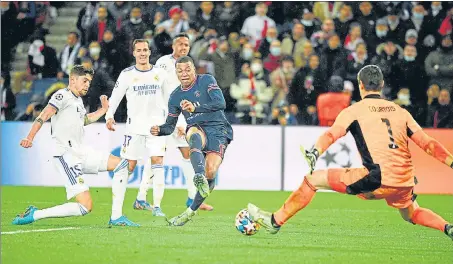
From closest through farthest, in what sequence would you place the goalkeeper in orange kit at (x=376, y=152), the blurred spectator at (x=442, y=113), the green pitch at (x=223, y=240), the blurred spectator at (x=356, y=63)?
the green pitch at (x=223, y=240)
the goalkeeper in orange kit at (x=376, y=152)
the blurred spectator at (x=442, y=113)
the blurred spectator at (x=356, y=63)

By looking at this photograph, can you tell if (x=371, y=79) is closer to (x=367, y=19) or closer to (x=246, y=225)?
(x=246, y=225)

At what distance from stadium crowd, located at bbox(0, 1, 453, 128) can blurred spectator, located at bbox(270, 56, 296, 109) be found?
19mm

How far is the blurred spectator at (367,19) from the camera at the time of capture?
2128cm

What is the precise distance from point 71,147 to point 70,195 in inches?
23.2

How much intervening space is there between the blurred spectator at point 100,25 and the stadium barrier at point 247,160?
316 centimetres

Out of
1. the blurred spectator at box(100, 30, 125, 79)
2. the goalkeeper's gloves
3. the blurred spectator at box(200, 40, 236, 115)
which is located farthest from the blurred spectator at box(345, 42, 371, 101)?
the goalkeeper's gloves

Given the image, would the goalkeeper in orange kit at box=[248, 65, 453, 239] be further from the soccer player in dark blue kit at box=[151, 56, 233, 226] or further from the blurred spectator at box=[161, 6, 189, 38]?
the blurred spectator at box=[161, 6, 189, 38]

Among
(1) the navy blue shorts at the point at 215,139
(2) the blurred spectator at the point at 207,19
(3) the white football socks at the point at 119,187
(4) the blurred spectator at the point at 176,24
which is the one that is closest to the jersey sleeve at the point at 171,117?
(1) the navy blue shorts at the point at 215,139

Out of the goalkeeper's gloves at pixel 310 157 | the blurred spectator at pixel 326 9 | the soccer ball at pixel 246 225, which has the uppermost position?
the blurred spectator at pixel 326 9

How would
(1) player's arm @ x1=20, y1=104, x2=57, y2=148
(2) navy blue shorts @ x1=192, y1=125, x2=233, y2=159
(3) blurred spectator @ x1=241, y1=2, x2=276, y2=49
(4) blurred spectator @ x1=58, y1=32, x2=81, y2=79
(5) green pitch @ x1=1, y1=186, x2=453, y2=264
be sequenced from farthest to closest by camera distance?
1. (4) blurred spectator @ x1=58, y1=32, x2=81, y2=79
2. (3) blurred spectator @ x1=241, y1=2, x2=276, y2=49
3. (2) navy blue shorts @ x1=192, y1=125, x2=233, y2=159
4. (1) player's arm @ x1=20, y1=104, x2=57, y2=148
5. (5) green pitch @ x1=1, y1=186, x2=453, y2=264

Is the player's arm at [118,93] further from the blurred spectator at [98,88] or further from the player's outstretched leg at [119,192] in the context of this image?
the blurred spectator at [98,88]

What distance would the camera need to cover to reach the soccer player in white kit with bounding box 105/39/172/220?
13.9 meters

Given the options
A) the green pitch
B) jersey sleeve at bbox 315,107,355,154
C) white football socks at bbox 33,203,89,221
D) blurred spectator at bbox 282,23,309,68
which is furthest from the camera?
blurred spectator at bbox 282,23,309,68

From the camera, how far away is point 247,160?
19312 mm
